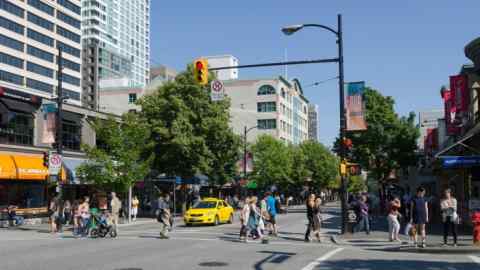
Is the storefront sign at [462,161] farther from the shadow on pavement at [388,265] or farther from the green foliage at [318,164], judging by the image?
the green foliage at [318,164]

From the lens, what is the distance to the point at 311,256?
1647 centimetres

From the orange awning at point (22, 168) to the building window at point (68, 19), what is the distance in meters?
92.0

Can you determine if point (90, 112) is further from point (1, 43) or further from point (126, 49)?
point (126, 49)

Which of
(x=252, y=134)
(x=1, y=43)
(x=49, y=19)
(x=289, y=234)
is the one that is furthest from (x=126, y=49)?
(x=289, y=234)

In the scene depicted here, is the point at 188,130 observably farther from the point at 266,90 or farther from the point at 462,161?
the point at 266,90

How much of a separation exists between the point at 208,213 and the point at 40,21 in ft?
311

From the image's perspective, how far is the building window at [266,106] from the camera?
314 feet

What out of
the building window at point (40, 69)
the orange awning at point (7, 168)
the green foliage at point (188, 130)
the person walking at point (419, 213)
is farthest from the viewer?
the building window at point (40, 69)

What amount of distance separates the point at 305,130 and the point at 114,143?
89.1 meters

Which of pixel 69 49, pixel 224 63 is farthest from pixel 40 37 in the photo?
pixel 224 63

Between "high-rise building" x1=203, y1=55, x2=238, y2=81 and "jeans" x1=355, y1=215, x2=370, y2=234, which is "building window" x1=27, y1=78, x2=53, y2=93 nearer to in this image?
"high-rise building" x1=203, y1=55, x2=238, y2=81

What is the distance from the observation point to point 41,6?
11494cm

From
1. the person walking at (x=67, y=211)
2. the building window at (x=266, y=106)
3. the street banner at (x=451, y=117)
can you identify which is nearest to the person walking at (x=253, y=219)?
the street banner at (x=451, y=117)

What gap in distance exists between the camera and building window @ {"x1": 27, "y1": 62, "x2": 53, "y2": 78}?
114 meters
